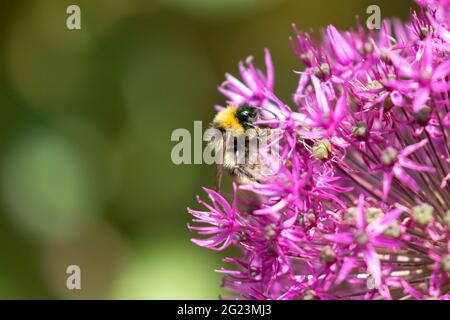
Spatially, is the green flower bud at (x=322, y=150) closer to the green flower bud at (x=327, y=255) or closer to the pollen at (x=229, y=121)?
the green flower bud at (x=327, y=255)

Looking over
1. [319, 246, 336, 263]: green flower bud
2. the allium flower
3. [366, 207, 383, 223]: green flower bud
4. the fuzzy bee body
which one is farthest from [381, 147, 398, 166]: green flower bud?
the fuzzy bee body

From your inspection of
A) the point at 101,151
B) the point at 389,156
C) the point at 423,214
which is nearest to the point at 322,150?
the point at 389,156

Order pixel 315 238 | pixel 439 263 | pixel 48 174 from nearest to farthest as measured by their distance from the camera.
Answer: pixel 439 263
pixel 315 238
pixel 48 174

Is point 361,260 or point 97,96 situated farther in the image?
point 97,96

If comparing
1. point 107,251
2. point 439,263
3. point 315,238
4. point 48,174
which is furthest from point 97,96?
point 439,263

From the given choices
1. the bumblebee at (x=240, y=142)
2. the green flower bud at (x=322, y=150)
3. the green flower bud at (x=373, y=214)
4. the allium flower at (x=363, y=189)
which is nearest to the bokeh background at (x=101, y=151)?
the bumblebee at (x=240, y=142)

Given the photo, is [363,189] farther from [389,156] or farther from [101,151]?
[101,151]

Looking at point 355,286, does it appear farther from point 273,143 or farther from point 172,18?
point 172,18
